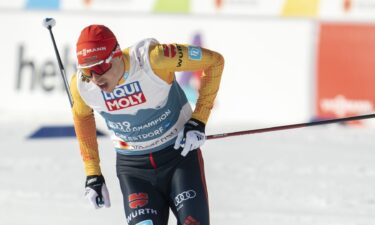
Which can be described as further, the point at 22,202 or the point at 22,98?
the point at 22,98

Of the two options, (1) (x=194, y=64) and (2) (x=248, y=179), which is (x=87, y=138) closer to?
(1) (x=194, y=64)

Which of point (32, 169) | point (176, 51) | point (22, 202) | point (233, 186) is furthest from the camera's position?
point (32, 169)

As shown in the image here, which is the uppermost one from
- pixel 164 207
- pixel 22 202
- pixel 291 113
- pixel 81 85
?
pixel 81 85

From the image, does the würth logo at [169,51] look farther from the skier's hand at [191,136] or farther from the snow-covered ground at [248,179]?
the snow-covered ground at [248,179]

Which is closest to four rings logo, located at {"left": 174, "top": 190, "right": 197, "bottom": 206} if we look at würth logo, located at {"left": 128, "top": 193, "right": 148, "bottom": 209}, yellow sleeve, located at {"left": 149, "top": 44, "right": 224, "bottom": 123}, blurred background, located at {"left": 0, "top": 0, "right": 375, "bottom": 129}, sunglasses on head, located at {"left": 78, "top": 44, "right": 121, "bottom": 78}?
würth logo, located at {"left": 128, "top": 193, "right": 148, "bottom": 209}

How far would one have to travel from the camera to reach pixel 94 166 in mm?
4723

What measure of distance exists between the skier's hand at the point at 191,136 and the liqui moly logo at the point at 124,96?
285 mm

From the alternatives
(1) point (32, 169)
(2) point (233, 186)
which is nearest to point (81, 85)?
(2) point (233, 186)

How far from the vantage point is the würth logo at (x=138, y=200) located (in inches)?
177

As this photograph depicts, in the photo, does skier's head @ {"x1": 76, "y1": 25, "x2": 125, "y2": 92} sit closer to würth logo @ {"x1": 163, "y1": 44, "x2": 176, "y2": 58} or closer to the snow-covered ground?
würth logo @ {"x1": 163, "y1": 44, "x2": 176, "y2": 58}

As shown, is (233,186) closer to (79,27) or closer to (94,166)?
(94,166)

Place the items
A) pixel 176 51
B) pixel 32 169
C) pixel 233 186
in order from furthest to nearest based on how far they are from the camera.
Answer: pixel 32 169
pixel 233 186
pixel 176 51

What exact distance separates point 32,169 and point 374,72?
4.22 m

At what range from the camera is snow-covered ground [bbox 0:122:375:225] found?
6602 millimetres
